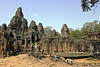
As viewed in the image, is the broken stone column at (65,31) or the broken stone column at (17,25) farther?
the broken stone column at (17,25)

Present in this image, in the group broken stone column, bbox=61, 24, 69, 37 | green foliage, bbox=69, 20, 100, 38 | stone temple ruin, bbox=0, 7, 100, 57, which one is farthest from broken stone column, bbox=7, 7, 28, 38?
green foliage, bbox=69, 20, 100, 38

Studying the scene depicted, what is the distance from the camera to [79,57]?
24859 mm

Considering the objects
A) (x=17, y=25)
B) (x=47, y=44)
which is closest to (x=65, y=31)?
(x=47, y=44)

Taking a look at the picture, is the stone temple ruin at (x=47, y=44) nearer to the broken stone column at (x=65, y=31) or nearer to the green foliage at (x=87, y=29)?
the broken stone column at (x=65, y=31)

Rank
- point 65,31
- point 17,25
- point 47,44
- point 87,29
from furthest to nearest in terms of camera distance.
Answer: point 87,29 < point 17,25 < point 65,31 < point 47,44

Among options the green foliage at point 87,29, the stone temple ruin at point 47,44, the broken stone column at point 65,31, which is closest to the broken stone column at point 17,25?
the stone temple ruin at point 47,44

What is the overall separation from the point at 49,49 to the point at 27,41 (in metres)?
13.1

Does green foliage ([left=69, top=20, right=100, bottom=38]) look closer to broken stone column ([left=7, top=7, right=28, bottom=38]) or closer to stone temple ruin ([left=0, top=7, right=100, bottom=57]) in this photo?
stone temple ruin ([left=0, top=7, right=100, bottom=57])

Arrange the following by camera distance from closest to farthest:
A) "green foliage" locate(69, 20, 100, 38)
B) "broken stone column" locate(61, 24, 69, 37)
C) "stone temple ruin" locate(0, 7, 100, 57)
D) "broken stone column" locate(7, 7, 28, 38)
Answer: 1. "stone temple ruin" locate(0, 7, 100, 57)
2. "broken stone column" locate(61, 24, 69, 37)
3. "broken stone column" locate(7, 7, 28, 38)
4. "green foliage" locate(69, 20, 100, 38)

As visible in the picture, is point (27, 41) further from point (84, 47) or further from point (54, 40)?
point (84, 47)

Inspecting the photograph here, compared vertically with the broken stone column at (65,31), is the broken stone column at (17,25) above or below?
above

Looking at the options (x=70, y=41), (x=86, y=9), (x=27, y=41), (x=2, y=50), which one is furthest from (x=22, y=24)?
(x=86, y=9)

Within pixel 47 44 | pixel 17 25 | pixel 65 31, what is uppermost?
pixel 17 25

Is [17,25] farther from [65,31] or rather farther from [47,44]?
[47,44]
